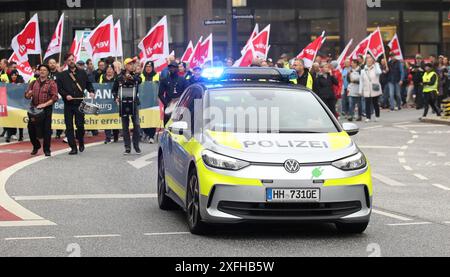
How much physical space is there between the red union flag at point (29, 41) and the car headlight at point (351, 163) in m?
18.6

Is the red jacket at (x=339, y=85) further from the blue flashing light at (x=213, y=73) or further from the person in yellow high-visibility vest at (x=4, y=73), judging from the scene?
the blue flashing light at (x=213, y=73)

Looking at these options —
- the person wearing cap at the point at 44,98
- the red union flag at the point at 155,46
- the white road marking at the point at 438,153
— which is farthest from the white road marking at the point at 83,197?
the red union flag at the point at 155,46

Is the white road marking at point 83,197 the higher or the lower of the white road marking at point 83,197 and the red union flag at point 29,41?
the lower

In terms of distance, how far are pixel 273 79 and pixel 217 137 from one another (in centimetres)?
224

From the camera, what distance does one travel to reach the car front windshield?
1039 centimetres

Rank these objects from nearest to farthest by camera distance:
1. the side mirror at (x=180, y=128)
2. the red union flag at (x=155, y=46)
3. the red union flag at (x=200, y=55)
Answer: the side mirror at (x=180, y=128), the red union flag at (x=155, y=46), the red union flag at (x=200, y=55)

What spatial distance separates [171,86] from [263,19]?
22.6 m

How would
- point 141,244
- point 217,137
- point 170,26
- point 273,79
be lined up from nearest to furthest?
point 141,244, point 217,137, point 273,79, point 170,26

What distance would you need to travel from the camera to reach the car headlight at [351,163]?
9.66m

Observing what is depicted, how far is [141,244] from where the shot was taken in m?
9.36

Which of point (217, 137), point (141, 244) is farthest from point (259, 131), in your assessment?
point (141, 244)

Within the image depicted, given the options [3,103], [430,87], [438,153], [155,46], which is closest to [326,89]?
[155,46]
